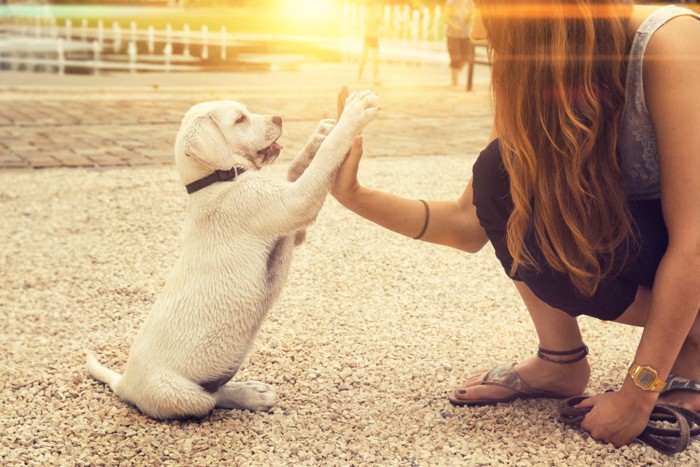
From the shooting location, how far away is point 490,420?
9.43 feet

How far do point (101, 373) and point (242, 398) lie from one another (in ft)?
1.95

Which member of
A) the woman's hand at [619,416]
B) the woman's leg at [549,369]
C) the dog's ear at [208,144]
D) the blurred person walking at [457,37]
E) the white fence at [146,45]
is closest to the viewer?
the woman's hand at [619,416]

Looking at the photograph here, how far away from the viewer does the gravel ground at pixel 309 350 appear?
2.64 m

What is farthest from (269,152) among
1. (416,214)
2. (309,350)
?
(309,350)

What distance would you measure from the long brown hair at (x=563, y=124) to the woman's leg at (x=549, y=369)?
369mm

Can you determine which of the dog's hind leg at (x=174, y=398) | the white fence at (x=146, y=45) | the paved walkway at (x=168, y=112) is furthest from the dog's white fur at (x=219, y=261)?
the white fence at (x=146, y=45)

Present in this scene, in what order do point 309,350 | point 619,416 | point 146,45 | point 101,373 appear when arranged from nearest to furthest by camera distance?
point 619,416
point 101,373
point 309,350
point 146,45

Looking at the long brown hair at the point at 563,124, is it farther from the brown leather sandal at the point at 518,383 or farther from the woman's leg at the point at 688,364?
the brown leather sandal at the point at 518,383

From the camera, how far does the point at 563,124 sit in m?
2.45

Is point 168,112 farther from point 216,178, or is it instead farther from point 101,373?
point 216,178

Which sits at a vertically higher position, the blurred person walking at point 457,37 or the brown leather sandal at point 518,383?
the blurred person walking at point 457,37

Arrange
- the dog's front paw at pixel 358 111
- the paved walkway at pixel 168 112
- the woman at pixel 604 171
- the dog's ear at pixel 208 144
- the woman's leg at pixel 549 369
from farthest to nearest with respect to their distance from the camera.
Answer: the paved walkway at pixel 168 112, the woman's leg at pixel 549 369, the dog's front paw at pixel 358 111, the dog's ear at pixel 208 144, the woman at pixel 604 171

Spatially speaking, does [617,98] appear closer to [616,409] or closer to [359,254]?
[616,409]

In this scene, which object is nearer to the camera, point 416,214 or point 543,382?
point 543,382
